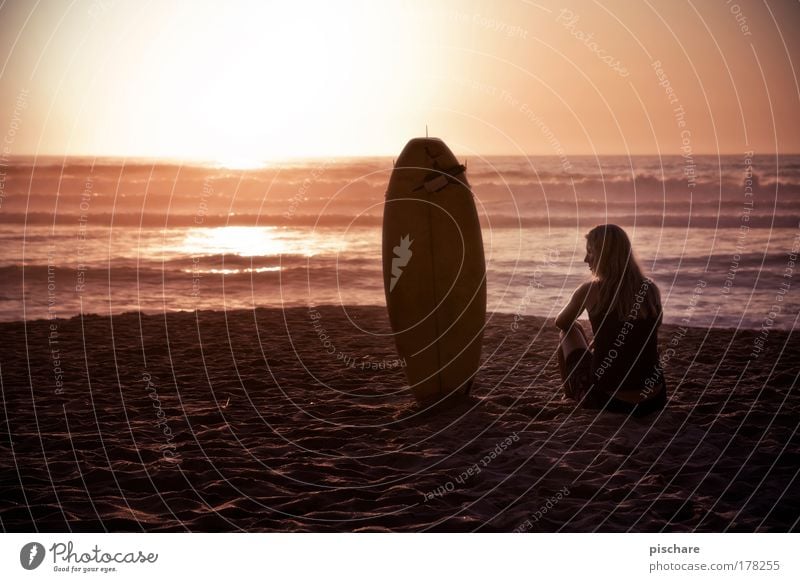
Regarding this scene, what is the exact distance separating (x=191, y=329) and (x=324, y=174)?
89.5 ft

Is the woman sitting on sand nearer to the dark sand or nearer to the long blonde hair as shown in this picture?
the long blonde hair

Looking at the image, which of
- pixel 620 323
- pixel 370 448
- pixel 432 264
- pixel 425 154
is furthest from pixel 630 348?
pixel 425 154

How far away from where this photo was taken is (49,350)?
27.0 feet

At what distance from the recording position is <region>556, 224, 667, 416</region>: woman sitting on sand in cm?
536

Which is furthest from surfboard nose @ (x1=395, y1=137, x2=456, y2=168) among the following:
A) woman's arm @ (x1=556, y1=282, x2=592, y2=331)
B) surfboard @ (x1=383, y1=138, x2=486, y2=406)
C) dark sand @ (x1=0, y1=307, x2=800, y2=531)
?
dark sand @ (x1=0, y1=307, x2=800, y2=531)

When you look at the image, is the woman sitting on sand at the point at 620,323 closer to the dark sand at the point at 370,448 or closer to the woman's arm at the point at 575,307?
the woman's arm at the point at 575,307

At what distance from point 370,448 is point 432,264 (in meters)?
1.55

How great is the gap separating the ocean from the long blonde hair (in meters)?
5.02

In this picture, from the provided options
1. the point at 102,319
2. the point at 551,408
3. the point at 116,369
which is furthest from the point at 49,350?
the point at 551,408

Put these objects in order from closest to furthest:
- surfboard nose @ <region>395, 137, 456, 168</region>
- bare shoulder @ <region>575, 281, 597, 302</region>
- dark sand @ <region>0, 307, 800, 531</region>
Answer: dark sand @ <region>0, 307, 800, 531</region> → bare shoulder @ <region>575, 281, 597, 302</region> → surfboard nose @ <region>395, 137, 456, 168</region>

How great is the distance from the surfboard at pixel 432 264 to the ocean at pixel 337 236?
4947mm

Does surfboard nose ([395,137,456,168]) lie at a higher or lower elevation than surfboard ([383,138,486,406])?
higher

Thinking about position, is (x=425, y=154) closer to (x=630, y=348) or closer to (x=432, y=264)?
(x=432, y=264)

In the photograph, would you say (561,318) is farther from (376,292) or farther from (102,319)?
(376,292)
